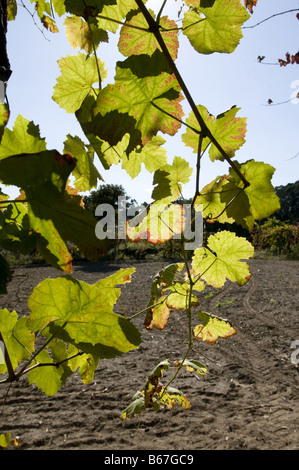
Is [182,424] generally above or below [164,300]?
below

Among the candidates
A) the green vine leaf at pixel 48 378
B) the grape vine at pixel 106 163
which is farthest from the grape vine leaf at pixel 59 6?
the green vine leaf at pixel 48 378

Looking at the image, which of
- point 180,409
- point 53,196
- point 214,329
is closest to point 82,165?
point 53,196

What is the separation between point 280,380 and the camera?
10.8 ft

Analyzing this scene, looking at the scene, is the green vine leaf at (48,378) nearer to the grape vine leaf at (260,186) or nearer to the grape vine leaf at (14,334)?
the grape vine leaf at (14,334)

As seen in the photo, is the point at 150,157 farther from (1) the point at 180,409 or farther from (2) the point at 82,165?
(1) the point at 180,409

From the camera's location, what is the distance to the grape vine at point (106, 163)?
272mm

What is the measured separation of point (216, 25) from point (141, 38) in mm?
91

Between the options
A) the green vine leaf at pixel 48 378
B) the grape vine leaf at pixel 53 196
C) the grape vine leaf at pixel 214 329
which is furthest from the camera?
the grape vine leaf at pixel 214 329

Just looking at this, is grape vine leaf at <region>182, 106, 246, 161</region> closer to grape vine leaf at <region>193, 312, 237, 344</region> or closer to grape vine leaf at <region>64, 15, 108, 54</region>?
grape vine leaf at <region>64, 15, 108, 54</region>

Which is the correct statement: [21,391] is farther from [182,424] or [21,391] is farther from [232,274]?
[232,274]

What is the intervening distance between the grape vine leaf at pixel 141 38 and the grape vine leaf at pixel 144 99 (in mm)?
45

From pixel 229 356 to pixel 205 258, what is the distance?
360 centimetres

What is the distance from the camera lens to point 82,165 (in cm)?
55
